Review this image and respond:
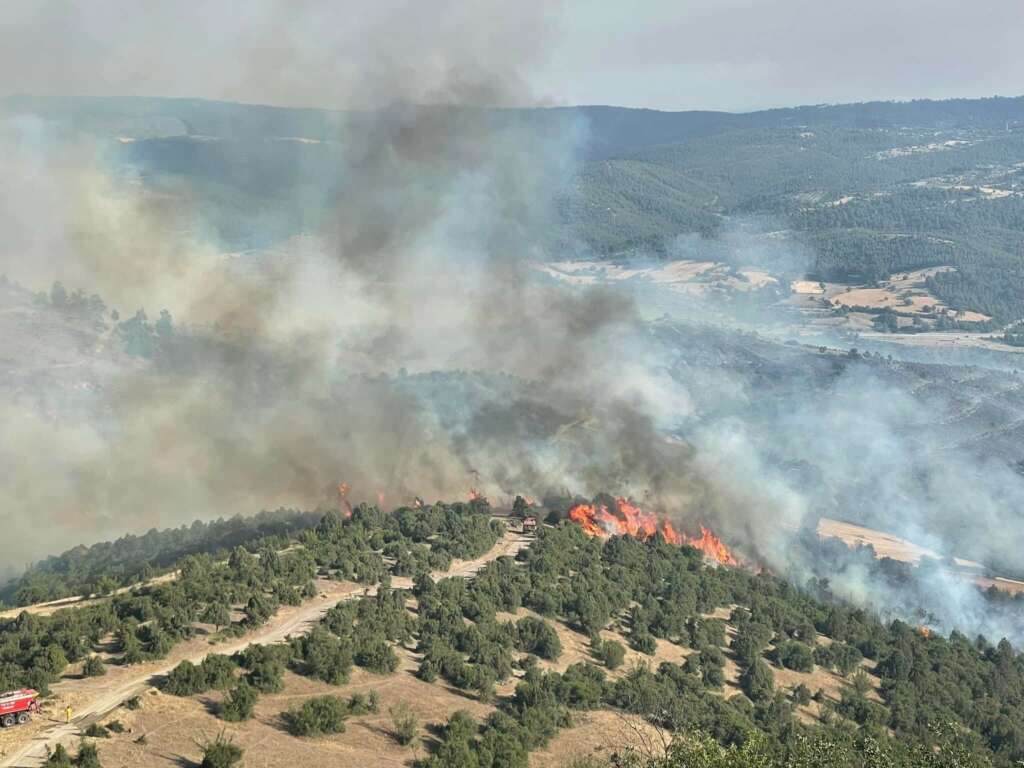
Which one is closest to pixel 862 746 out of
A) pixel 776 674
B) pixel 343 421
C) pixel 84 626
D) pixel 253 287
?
pixel 776 674

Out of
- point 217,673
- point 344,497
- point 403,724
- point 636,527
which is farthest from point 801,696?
point 344,497

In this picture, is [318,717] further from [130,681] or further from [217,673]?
[130,681]

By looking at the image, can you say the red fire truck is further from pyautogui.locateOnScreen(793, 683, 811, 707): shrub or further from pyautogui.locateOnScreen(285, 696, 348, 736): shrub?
pyautogui.locateOnScreen(793, 683, 811, 707): shrub

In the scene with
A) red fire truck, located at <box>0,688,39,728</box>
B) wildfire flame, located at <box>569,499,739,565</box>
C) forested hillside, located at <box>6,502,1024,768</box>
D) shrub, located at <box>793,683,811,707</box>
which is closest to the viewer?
red fire truck, located at <box>0,688,39,728</box>

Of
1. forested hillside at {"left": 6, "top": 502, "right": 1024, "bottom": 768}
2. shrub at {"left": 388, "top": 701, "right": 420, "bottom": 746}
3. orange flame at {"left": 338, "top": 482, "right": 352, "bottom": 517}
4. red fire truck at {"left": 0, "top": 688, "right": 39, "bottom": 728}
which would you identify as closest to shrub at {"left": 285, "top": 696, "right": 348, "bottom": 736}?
forested hillside at {"left": 6, "top": 502, "right": 1024, "bottom": 768}

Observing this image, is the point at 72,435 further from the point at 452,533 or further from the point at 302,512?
the point at 452,533

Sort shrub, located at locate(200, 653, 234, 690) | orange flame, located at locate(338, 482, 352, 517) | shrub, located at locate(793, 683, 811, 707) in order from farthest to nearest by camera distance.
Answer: orange flame, located at locate(338, 482, 352, 517) < shrub, located at locate(793, 683, 811, 707) < shrub, located at locate(200, 653, 234, 690)

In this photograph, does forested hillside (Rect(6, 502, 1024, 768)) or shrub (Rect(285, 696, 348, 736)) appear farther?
forested hillside (Rect(6, 502, 1024, 768))

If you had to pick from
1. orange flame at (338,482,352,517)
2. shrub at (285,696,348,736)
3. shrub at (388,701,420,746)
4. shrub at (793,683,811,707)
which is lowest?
shrub at (793,683,811,707)
